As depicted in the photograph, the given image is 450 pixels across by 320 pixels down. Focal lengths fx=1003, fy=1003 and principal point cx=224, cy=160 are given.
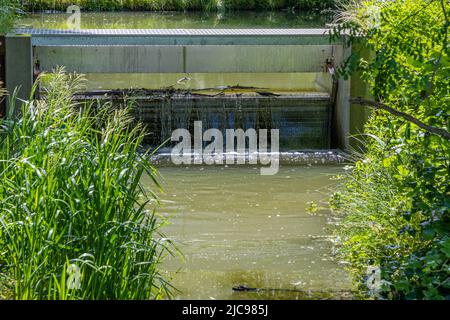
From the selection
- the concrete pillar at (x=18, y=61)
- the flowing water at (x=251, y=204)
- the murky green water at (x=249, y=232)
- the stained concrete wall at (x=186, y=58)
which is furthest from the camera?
the stained concrete wall at (x=186, y=58)

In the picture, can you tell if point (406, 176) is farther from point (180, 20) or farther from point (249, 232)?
point (180, 20)

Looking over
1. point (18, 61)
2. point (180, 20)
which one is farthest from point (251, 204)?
point (180, 20)

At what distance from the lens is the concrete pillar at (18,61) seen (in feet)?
39.7

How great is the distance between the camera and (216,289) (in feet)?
23.5

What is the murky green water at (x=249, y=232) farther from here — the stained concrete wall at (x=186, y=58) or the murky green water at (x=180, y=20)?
the murky green water at (x=180, y=20)

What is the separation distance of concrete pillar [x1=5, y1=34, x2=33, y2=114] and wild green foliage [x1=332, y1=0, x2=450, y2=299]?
507 cm

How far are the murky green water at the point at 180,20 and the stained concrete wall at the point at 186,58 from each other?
817cm

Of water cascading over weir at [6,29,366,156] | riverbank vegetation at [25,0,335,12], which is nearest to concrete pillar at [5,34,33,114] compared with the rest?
water cascading over weir at [6,29,366,156]

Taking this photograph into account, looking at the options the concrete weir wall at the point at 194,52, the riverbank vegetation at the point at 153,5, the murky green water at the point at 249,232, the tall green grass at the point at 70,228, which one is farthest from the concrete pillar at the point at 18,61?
the riverbank vegetation at the point at 153,5

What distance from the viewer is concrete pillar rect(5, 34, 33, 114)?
12.1m

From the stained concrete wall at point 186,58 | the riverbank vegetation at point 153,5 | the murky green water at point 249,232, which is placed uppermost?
the riverbank vegetation at point 153,5
